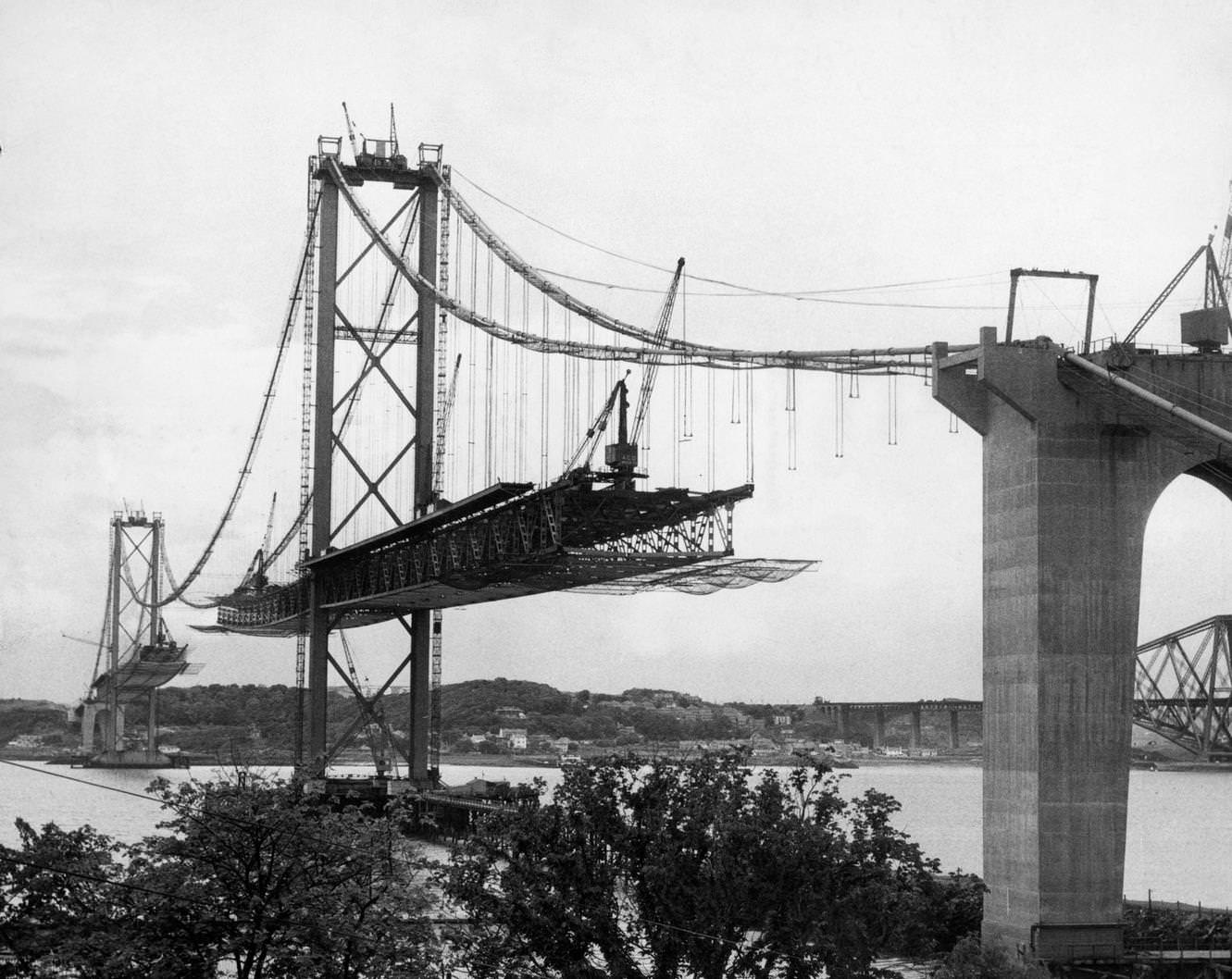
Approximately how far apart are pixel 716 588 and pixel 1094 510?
22.3 m

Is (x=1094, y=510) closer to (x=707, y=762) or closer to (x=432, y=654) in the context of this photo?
(x=707, y=762)

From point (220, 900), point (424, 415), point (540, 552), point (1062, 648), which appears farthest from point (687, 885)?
point (424, 415)

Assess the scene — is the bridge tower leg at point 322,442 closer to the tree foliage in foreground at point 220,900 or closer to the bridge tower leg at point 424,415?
the bridge tower leg at point 424,415

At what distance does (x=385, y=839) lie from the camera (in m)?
24.2

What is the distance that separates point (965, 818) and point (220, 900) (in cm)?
9833

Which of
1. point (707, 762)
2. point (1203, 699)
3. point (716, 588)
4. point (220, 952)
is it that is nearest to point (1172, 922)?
point (707, 762)

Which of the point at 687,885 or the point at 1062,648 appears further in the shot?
the point at 1062,648

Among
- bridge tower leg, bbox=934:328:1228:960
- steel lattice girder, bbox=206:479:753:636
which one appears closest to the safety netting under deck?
steel lattice girder, bbox=206:479:753:636

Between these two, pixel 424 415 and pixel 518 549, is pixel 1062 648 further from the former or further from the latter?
pixel 424 415

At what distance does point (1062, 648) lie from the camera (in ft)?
124

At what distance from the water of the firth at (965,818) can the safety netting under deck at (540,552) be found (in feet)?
42.7

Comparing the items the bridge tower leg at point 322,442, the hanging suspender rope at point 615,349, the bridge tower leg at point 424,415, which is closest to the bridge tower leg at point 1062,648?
the hanging suspender rope at point 615,349

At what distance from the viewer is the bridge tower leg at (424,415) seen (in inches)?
2926

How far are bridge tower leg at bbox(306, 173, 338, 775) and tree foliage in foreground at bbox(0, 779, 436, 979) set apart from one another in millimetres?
54138
